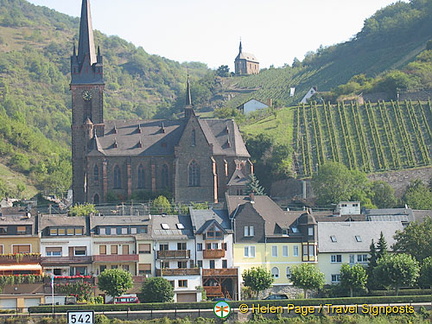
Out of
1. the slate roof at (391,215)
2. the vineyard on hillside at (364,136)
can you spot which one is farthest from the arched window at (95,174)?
the slate roof at (391,215)

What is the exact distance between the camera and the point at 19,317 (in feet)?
220

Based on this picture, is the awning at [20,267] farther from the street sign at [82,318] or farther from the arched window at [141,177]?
the arched window at [141,177]

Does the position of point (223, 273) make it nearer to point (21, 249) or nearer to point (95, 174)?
point (21, 249)

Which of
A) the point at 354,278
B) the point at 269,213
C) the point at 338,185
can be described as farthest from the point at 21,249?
the point at 338,185

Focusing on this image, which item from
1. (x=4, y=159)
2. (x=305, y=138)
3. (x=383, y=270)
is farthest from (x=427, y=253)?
(x=4, y=159)

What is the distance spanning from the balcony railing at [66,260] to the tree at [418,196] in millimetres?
40262

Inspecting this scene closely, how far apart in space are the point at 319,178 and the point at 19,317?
54005 mm

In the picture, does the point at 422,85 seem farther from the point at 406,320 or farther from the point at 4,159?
the point at 406,320

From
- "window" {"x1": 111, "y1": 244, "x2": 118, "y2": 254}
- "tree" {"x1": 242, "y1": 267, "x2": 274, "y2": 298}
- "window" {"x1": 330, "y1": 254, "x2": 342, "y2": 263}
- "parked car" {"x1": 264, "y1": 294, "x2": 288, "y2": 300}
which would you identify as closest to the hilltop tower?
"window" {"x1": 111, "y1": 244, "x2": 118, "y2": 254}

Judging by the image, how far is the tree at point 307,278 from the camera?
257 feet

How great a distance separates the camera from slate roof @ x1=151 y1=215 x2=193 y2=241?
8262 centimetres

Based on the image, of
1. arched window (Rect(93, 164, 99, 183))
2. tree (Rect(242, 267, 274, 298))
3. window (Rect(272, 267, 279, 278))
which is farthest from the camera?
arched window (Rect(93, 164, 99, 183))

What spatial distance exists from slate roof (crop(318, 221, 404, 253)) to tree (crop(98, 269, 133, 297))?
1644 centimetres

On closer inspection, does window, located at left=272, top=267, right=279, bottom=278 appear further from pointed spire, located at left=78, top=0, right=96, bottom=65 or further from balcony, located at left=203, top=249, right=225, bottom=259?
pointed spire, located at left=78, top=0, right=96, bottom=65
